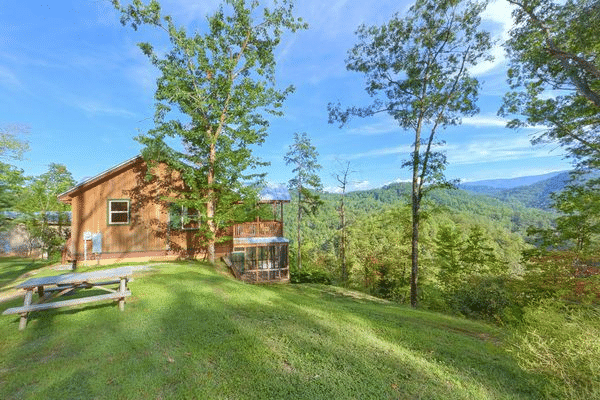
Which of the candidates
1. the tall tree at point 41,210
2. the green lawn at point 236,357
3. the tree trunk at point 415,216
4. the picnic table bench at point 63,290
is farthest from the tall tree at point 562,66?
the tall tree at point 41,210

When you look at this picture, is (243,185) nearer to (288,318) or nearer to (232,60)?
(232,60)

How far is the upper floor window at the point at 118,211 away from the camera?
14102 millimetres

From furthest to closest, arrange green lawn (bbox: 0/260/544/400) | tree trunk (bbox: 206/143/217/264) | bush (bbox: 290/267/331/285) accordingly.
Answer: bush (bbox: 290/267/331/285)
tree trunk (bbox: 206/143/217/264)
green lawn (bbox: 0/260/544/400)

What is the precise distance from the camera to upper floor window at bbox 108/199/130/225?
1410 cm

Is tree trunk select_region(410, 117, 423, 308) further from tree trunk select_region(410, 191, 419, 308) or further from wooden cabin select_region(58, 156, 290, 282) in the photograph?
wooden cabin select_region(58, 156, 290, 282)

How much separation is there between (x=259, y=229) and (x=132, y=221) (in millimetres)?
7581

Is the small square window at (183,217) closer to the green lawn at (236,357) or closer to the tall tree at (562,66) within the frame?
the green lawn at (236,357)

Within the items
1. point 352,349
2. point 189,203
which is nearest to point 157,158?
point 189,203

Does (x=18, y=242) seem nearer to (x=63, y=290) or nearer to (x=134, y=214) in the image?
(x=134, y=214)

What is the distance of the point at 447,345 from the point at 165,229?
15.0 metres

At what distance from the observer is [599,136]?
40.5 ft

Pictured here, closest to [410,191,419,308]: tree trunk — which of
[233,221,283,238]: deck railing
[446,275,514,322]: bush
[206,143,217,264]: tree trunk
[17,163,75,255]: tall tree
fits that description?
[446,275,514,322]: bush

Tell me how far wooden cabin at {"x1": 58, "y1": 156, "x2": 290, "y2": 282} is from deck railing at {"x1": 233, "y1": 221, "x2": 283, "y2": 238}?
0.74 ft

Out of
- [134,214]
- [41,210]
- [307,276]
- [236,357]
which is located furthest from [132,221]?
[307,276]
